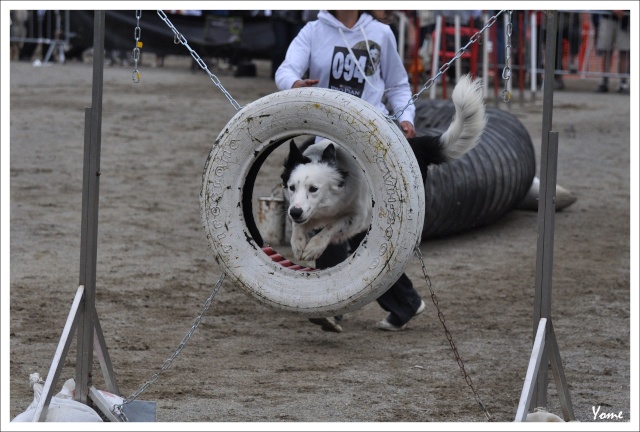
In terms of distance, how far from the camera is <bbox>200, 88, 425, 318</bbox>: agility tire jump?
382 cm

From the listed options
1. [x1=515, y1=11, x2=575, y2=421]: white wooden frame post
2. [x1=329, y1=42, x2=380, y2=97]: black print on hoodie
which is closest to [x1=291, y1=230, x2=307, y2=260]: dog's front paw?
[x1=515, y1=11, x2=575, y2=421]: white wooden frame post

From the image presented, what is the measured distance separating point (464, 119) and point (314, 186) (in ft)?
2.65

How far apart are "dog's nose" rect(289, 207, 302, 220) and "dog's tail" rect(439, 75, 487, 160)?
33.5 inches

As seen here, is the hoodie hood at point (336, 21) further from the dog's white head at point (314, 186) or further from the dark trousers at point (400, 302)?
the dark trousers at point (400, 302)

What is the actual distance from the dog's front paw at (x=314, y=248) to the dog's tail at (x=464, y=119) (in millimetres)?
774

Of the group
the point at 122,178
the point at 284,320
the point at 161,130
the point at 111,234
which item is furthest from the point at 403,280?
the point at 161,130

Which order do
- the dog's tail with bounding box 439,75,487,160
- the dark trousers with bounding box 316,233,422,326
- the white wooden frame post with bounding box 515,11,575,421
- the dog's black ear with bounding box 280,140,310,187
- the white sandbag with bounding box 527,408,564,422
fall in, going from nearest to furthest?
the white sandbag with bounding box 527,408,564,422, the white wooden frame post with bounding box 515,11,575,421, the dog's black ear with bounding box 280,140,310,187, the dog's tail with bounding box 439,75,487,160, the dark trousers with bounding box 316,233,422,326

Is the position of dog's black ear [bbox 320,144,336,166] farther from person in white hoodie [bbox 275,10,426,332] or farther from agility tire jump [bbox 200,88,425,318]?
person in white hoodie [bbox 275,10,426,332]

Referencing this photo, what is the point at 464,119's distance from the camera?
14.8 feet

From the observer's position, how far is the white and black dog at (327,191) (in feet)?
13.5

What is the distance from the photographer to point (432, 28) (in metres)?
17.7

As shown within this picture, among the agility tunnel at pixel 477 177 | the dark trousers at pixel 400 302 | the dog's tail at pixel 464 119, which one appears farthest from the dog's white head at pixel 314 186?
the agility tunnel at pixel 477 177

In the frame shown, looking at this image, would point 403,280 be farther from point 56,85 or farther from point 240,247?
point 56,85

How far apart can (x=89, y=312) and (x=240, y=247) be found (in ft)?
2.18
